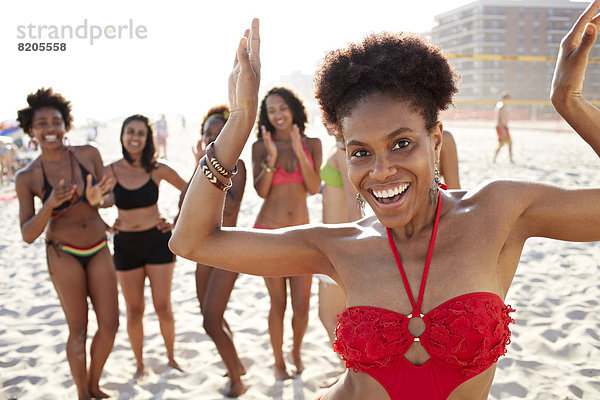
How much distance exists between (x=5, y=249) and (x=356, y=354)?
26.9ft

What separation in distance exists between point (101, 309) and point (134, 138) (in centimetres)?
154

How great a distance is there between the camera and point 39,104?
388 cm

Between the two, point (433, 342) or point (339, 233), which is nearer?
point (433, 342)

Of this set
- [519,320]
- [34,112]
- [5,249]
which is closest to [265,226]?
[34,112]

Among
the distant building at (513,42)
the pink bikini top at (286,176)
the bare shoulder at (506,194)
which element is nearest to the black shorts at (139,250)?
the pink bikini top at (286,176)

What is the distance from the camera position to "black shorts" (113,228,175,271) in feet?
13.7

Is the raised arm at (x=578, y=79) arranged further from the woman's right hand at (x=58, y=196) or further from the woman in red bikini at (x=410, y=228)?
the woman's right hand at (x=58, y=196)

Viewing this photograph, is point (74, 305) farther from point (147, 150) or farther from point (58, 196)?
point (147, 150)

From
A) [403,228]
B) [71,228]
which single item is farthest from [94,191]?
[403,228]

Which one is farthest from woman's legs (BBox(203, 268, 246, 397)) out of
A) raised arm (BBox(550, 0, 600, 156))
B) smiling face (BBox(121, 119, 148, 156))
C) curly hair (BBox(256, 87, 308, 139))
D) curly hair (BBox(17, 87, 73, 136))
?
raised arm (BBox(550, 0, 600, 156))

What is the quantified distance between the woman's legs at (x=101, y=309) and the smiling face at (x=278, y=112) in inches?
72.8

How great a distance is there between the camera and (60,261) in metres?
3.65

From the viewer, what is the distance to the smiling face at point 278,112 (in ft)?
14.6

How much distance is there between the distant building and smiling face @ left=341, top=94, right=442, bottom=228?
7357 cm
